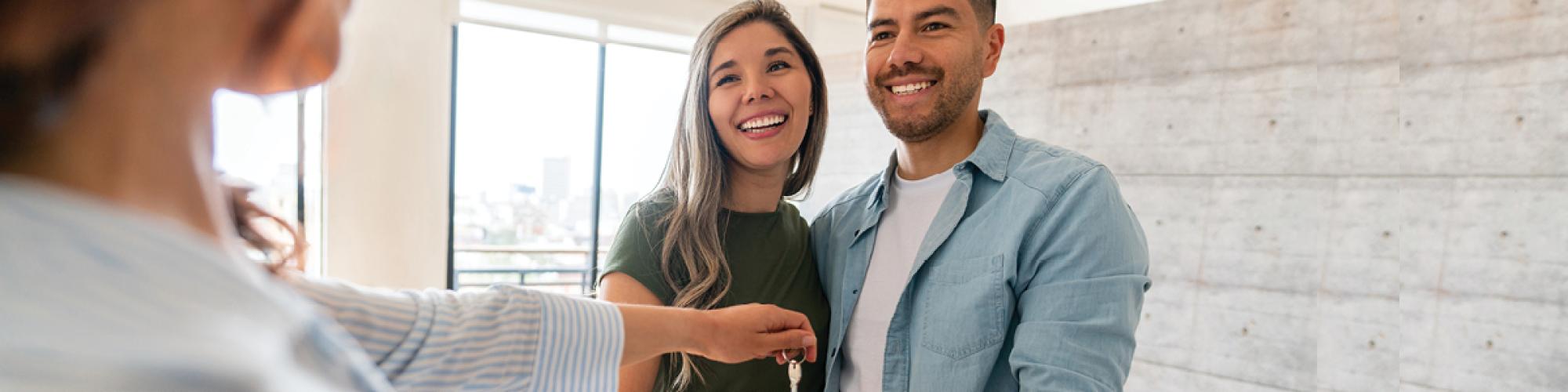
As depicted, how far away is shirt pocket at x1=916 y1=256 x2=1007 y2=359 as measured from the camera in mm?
1479

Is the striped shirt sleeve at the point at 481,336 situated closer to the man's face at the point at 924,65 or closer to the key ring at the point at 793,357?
the key ring at the point at 793,357

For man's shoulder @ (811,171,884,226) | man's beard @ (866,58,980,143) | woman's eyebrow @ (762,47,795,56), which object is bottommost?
man's shoulder @ (811,171,884,226)

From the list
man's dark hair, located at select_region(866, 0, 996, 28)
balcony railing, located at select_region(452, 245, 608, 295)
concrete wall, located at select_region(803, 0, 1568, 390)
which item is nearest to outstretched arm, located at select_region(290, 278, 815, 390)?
man's dark hair, located at select_region(866, 0, 996, 28)

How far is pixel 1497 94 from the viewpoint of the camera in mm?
2537

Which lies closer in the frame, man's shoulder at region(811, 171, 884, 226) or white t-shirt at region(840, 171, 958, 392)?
white t-shirt at region(840, 171, 958, 392)

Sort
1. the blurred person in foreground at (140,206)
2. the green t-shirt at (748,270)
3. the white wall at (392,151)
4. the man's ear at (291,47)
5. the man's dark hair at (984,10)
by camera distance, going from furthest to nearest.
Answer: the white wall at (392,151)
the man's dark hair at (984,10)
the green t-shirt at (748,270)
the man's ear at (291,47)
the blurred person in foreground at (140,206)

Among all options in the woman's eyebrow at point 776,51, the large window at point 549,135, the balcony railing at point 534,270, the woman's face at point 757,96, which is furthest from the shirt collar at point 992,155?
the balcony railing at point 534,270

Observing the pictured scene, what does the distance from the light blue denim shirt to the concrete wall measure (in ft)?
5.91

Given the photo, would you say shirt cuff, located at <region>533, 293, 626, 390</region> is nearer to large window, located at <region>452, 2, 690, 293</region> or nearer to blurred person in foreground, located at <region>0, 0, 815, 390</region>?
blurred person in foreground, located at <region>0, 0, 815, 390</region>

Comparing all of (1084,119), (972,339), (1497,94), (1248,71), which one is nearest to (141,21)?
(972,339)

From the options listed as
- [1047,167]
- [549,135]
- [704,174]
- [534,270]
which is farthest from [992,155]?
[534,270]

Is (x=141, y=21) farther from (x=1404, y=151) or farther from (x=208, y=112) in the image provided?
(x=1404, y=151)

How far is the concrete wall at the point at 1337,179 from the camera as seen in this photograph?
2.50 m

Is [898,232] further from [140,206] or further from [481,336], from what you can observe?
[140,206]
